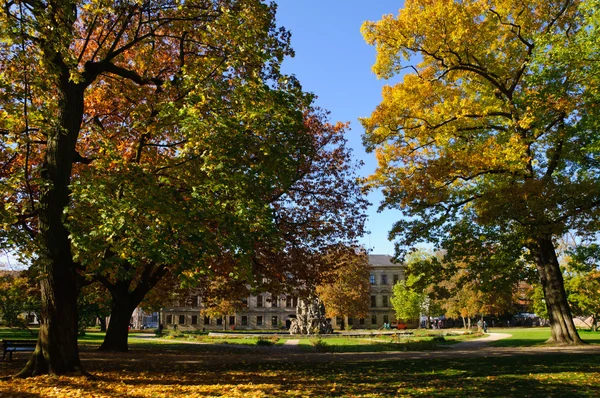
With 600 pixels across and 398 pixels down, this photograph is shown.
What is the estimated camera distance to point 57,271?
33.5ft

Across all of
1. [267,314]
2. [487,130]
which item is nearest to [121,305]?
[487,130]

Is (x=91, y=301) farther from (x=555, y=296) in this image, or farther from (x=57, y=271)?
A: (x=555, y=296)

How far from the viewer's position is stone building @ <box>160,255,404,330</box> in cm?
7681

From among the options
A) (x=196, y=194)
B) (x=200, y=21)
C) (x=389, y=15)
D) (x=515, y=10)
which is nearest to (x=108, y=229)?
(x=196, y=194)

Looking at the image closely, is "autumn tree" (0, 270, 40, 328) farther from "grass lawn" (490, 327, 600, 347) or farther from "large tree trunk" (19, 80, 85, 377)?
"grass lawn" (490, 327, 600, 347)

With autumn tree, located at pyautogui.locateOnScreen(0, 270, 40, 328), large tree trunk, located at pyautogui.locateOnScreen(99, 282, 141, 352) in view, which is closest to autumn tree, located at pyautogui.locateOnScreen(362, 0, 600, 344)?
large tree trunk, located at pyautogui.locateOnScreen(99, 282, 141, 352)

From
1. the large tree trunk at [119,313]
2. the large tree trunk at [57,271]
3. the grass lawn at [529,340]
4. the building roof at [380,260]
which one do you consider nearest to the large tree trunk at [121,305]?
the large tree trunk at [119,313]

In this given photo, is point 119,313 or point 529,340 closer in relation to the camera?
point 119,313

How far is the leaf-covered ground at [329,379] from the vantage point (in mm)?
8430

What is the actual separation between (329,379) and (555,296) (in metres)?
14.9

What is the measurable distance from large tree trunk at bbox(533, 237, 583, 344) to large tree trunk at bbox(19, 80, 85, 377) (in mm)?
18590

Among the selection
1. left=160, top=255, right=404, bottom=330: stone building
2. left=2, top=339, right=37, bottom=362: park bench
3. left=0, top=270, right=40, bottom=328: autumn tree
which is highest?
left=0, top=270, right=40, bottom=328: autumn tree

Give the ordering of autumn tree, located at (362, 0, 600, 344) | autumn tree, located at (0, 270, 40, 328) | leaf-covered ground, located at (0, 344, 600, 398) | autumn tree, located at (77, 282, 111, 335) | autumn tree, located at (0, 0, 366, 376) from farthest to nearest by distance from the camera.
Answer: autumn tree, located at (0, 270, 40, 328)
autumn tree, located at (77, 282, 111, 335)
autumn tree, located at (362, 0, 600, 344)
autumn tree, located at (0, 0, 366, 376)
leaf-covered ground, located at (0, 344, 600, 398)

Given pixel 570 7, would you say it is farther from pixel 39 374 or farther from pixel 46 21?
pixel 39 374
